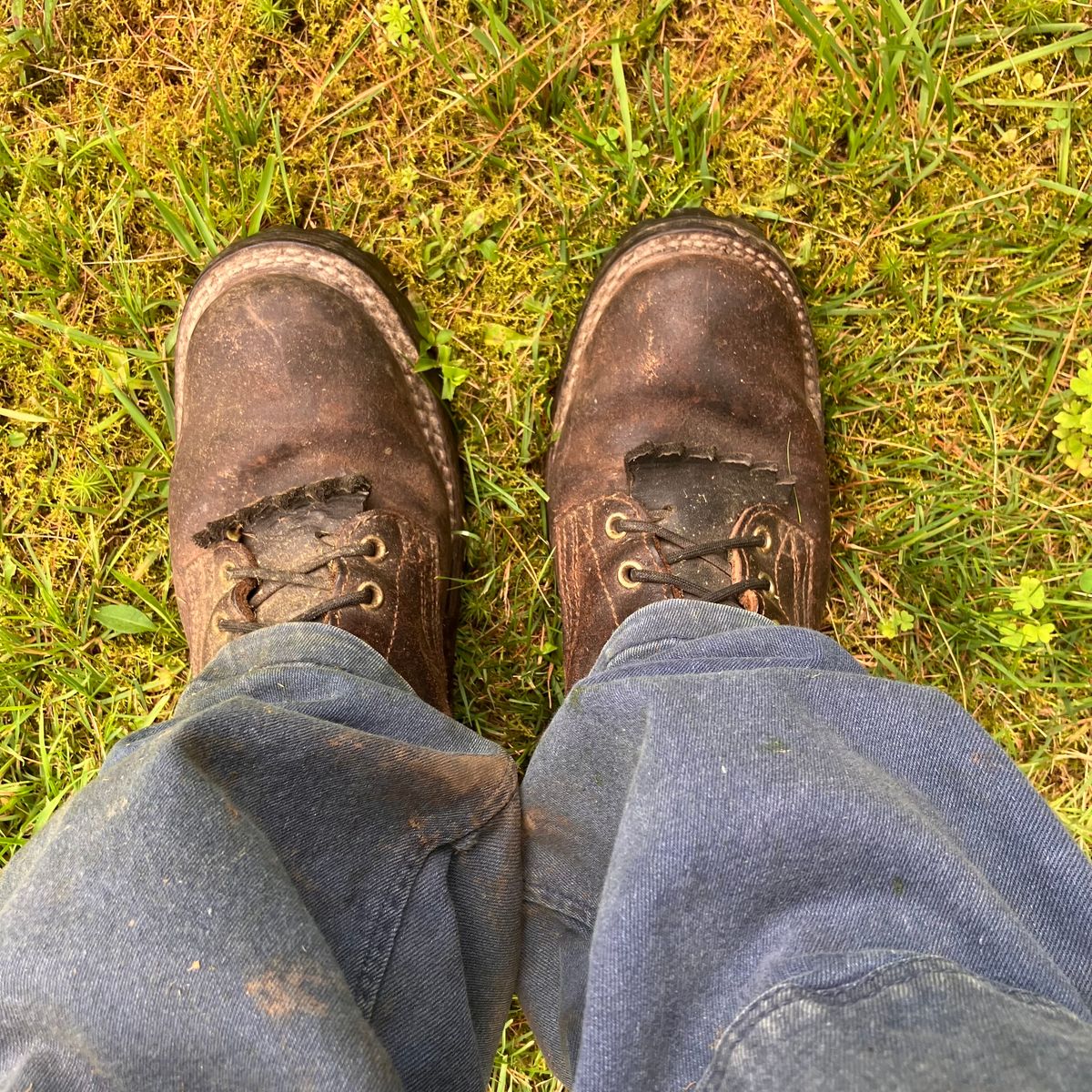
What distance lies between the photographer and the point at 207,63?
178cm

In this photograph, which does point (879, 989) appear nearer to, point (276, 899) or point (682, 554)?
point (276, 899)

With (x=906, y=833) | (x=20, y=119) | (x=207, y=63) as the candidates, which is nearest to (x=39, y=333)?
(x=20, y=119)

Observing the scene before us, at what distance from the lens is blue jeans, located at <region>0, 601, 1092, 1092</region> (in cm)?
85

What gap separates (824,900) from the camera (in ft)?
3.05

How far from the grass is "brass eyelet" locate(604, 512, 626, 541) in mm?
174

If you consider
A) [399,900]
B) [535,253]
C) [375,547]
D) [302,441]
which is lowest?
[399,900]

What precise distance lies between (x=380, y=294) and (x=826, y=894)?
134 centimetres

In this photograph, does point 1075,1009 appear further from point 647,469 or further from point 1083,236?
point 1083,236

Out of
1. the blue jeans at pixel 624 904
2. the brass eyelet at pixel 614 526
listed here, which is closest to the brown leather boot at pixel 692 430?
the brass eyelet at pixel 614 526

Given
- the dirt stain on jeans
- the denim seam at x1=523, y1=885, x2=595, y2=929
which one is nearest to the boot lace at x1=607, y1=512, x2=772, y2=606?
the denim seam at x1=523, y1=885, x2=595, y2=929

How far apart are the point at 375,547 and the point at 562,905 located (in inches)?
30.3

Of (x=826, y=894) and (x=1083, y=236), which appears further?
(x=1083, y=236)

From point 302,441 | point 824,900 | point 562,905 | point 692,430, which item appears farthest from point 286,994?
point 692,430

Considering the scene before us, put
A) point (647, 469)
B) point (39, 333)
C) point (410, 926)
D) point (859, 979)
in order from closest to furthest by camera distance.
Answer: point (859, 979) < point (410, 926) < point (647, 469) < point (39, 333)
